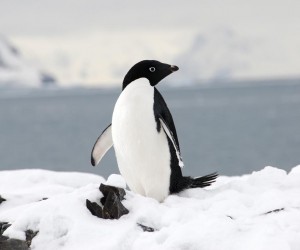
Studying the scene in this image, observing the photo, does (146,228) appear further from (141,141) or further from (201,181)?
(201,181)

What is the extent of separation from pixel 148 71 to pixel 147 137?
2.42 feet

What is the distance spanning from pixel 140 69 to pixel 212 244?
2430mm

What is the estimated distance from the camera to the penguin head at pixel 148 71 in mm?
7027

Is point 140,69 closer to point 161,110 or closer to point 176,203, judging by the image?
point 161,110

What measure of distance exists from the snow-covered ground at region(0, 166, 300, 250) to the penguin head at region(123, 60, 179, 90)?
1.26m

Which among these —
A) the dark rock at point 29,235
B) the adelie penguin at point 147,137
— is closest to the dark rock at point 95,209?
the dark rock at point 29,235

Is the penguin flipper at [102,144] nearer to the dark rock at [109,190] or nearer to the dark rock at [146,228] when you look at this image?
the dark rock at [109,190]

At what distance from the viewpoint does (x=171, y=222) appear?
563 cm

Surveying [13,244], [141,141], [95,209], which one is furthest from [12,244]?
[141,141]

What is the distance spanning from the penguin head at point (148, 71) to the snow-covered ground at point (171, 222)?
4.12 ft

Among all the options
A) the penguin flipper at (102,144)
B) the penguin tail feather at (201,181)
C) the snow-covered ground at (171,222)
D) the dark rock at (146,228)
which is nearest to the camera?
the snow-covered ground at (171,222)

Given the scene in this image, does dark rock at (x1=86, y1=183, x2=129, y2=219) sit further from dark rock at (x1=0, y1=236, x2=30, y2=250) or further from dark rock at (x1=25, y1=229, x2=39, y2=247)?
dark rock at (x1=0, y1=236, x2=30, y2=250)

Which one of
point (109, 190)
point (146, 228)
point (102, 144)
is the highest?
point (102, 144)

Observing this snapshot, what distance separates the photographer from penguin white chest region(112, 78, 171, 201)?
22.1 feet
